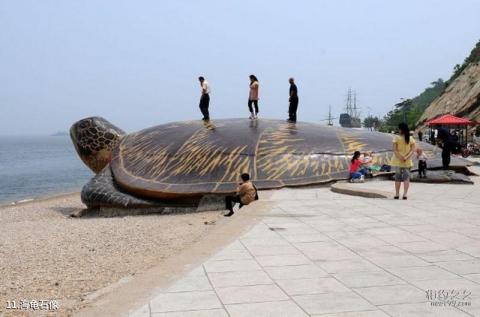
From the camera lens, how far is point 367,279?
15.9ft

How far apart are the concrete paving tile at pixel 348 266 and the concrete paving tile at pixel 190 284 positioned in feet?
4.09

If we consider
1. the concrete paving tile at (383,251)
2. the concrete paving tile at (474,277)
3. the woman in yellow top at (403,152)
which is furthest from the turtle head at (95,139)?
the concrete paving tile at (474,277)

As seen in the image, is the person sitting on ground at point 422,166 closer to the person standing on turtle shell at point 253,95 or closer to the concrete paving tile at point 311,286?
the person standing on turtle shell at point 253,95

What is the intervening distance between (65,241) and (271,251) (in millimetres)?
5318

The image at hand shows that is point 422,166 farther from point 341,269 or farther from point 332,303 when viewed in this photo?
point 332,303

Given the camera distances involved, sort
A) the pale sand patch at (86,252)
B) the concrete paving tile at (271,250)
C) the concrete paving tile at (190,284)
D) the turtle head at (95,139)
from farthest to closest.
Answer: the turtle head at (95,139) < the pale sand patch at (86,252) < the concrete paving tile at (271,250) < the concrete paving tile at (190,284)

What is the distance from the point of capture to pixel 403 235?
662 centimetres

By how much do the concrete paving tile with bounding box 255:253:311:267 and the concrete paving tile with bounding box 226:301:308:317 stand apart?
119 centimetres

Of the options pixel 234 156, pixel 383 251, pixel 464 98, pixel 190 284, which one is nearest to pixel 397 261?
pixel 383 251

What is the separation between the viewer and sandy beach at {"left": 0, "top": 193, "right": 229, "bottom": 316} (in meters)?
6.30

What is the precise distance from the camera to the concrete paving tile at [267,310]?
157 inches

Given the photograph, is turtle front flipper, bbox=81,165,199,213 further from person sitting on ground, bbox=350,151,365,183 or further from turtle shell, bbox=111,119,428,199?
person sitting on ground, bbox=350,151,365,183

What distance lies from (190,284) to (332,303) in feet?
4.40

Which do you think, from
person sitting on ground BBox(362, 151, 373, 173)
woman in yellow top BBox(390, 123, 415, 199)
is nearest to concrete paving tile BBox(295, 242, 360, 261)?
woman in yellow top BBox(390, 123, 415, 199)
